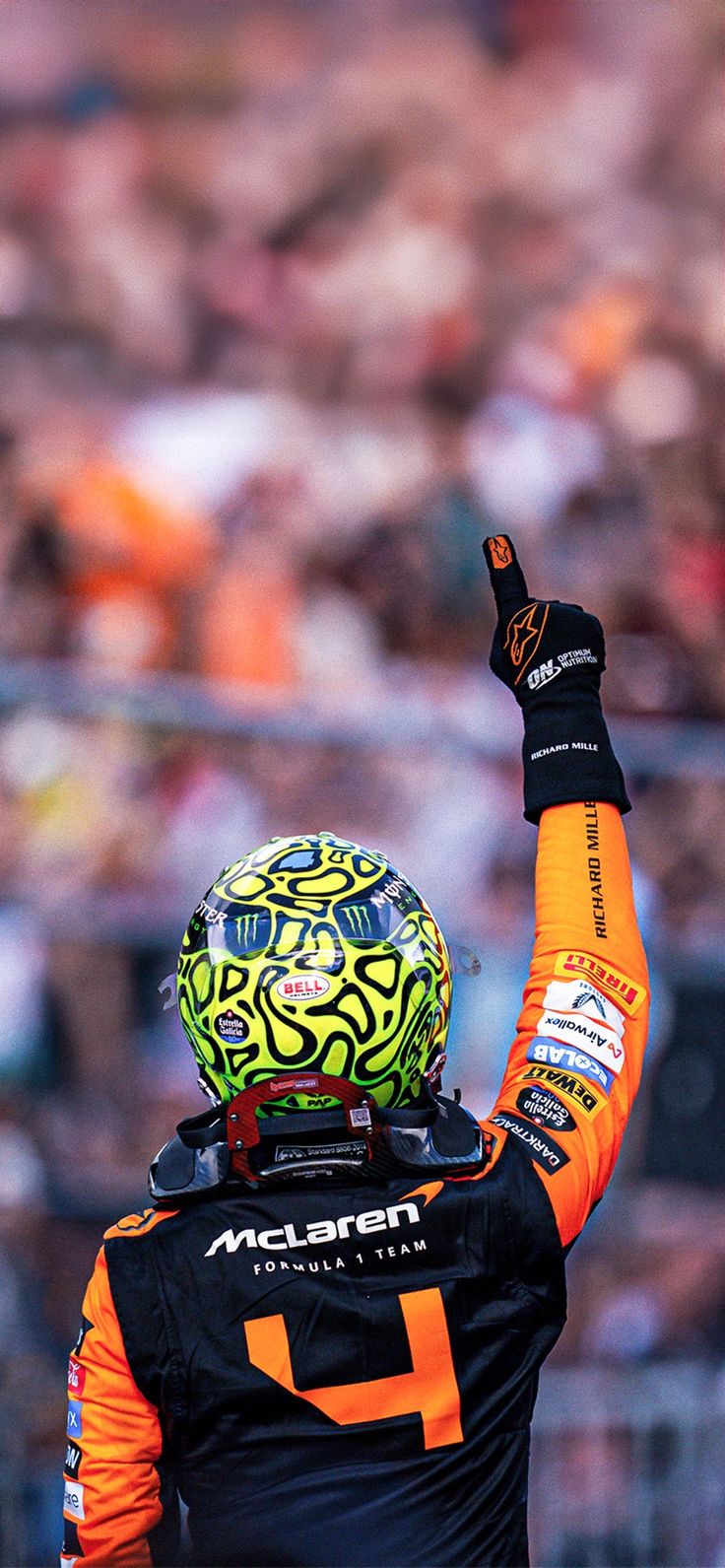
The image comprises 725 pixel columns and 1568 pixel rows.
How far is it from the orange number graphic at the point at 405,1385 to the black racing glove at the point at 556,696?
59 cm

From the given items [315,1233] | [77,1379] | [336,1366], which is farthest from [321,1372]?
[77,1379]

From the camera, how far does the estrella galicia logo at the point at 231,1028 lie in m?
1.60

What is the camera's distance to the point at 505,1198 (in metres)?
1.60

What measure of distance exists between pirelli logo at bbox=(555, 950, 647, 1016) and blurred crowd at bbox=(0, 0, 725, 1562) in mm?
4243

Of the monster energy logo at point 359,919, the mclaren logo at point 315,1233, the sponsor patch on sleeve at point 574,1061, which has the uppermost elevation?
the monster energy logo at point 359,919

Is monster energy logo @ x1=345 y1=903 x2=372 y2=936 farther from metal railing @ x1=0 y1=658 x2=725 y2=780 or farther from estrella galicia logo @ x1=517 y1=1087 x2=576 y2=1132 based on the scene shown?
metal railing @ x1=0 y1=658 x2=725 y2=780

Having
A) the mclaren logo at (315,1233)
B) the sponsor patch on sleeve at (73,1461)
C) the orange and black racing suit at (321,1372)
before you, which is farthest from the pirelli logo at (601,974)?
the sponsor patch on sleeve at (73,1461)

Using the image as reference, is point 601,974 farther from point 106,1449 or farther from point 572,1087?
point 106,1449

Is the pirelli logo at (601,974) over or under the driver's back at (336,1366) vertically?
over

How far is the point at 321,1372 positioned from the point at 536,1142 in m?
0.31

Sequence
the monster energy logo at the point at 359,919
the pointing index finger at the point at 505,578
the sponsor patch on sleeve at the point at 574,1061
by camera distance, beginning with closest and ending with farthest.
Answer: the monster energy logo at the point at 359,919 < the sponsor patch on sleeve at the point at 574,1061 < the pointing index finger at the point at 505,578

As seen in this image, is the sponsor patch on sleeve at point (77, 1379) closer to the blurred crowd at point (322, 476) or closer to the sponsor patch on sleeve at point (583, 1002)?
the sponsor patch on sleeve at point (583, 1002)

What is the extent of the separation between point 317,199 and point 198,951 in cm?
633

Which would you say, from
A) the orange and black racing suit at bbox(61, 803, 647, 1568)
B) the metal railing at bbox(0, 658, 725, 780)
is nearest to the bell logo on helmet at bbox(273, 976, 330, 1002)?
the orange and black racing suit at bbox(61, 803, 647, 1568)
